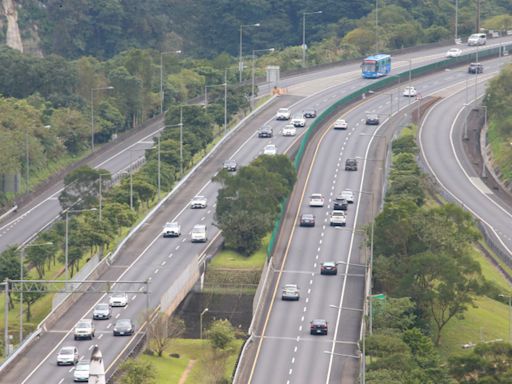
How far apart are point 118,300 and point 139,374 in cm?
2722

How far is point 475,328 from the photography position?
502 ft

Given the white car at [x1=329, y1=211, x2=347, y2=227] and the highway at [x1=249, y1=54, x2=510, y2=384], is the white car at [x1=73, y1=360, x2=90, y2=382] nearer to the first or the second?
the highway at [x1=249, y1=54, x2=510, y2=384]

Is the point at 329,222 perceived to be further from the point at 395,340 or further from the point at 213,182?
the point at 395,340

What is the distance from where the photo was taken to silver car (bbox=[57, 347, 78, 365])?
436 feet

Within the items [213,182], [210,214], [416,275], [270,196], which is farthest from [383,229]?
[213,182]

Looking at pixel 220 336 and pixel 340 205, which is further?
pixel 340 205

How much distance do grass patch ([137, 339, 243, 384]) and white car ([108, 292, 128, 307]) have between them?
7.67 metres

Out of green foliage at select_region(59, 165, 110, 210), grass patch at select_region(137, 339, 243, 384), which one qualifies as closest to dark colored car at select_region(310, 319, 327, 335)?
grass patch at select_region(137, 339, 243, 384)

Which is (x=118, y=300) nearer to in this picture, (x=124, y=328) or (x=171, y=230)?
(x=124, y=328)

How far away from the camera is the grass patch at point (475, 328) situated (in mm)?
148038

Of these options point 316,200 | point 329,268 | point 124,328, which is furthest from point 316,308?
point 316,200

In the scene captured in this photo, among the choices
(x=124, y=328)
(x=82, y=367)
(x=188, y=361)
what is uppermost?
(x=82, y=367)

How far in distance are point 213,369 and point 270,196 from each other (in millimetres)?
41460

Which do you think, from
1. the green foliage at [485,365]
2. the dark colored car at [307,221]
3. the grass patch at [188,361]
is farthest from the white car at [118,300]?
the green foliage at [485,365]
